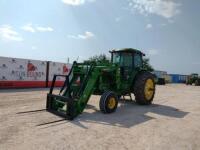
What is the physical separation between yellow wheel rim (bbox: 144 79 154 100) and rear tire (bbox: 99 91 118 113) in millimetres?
2517

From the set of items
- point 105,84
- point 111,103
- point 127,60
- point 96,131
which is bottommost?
point 96,131

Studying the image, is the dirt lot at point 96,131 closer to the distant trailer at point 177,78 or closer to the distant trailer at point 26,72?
the distant trailer at point 26,72

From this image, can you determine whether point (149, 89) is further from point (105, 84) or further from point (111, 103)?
point (111, 103)

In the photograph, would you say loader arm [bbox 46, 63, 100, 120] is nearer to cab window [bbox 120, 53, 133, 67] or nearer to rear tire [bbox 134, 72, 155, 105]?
cab window [bbox 120, 53, 133, 67]

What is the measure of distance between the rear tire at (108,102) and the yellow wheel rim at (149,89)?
2.52 meters

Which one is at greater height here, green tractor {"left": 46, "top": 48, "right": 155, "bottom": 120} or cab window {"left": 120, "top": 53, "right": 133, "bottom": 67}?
cab window {"left": 120, "top": 53, "right": 133, "bottom": 67}

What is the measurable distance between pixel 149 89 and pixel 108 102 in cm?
321

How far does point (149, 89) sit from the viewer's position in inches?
415

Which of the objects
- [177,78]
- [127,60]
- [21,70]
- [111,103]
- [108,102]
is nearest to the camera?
[108,102]

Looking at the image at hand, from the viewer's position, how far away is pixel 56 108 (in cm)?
796

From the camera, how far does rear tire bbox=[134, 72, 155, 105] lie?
9.84m

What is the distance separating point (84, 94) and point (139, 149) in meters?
3.15

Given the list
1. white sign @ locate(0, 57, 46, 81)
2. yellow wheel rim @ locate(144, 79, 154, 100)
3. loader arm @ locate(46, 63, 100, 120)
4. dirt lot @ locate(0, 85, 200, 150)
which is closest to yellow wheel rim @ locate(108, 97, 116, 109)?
dirt lot @ locate(0, 85, 200, 150)

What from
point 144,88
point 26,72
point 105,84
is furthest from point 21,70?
point 144,88
